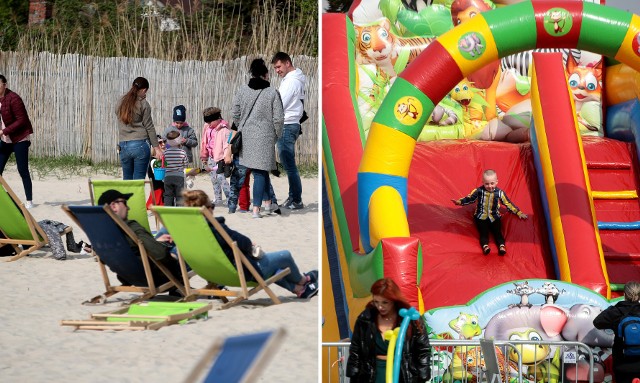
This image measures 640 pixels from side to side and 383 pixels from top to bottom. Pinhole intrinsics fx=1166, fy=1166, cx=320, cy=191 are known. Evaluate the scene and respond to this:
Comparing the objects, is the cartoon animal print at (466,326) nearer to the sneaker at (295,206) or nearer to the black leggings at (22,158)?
the sneaker at (295,206)

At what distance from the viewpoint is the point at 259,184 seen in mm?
11852

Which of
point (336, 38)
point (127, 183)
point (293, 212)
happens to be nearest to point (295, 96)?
point (293, 212)

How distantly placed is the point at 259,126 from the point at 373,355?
6541mm

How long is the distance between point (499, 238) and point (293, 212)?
4.06 metres

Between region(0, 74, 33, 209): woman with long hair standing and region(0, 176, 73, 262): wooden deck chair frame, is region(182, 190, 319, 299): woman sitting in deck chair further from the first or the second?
region(0, 74, 33, 209): woman with long hair standing

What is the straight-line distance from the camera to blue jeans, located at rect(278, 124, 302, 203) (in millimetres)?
12172

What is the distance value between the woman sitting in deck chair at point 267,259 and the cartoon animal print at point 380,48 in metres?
2.93

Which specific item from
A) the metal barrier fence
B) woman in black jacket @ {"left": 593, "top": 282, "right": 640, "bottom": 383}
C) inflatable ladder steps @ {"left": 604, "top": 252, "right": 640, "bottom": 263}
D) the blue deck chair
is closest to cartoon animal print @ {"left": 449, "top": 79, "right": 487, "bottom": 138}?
inflatable ladder steps @ {"left": 604, "top": 252, "right": 640, "bottom": 263}

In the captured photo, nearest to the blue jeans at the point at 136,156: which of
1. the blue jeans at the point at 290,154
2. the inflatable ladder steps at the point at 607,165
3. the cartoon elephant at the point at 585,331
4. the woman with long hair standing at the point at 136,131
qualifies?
the woman with long hair standing at the point at 136,131

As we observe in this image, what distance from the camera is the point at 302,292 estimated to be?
839 cm

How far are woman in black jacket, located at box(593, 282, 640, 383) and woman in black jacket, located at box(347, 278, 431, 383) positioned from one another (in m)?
1.44

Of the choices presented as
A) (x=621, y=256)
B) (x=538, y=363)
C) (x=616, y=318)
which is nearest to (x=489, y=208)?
(x=621, y=256)

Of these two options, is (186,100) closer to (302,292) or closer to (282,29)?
(282,29)

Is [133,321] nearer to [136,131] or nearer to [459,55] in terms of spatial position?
[459,55]
